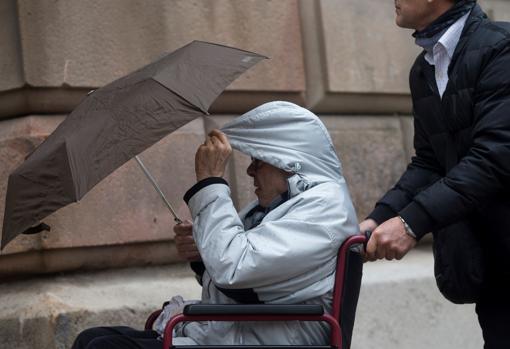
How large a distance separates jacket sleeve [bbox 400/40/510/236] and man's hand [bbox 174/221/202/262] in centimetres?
92

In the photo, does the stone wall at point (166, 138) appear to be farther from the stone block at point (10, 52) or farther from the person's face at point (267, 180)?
the person's face at point (267, 180)

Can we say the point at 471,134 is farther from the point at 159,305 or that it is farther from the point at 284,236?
the point at 159,305

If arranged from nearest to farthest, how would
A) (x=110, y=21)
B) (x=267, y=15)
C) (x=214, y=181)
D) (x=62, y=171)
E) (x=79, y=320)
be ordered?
(x=62, y=171)
(x=214, y=181)
(x=79, y=320)
(x=110, y=21)
(x=267, y=15)

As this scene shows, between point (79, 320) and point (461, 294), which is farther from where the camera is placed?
point (79, 320)

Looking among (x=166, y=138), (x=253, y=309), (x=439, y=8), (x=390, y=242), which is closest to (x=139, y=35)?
(x=166, y=138)

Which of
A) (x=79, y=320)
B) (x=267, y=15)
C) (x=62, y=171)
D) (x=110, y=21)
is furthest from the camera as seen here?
(x=267, y=15)

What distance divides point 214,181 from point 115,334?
559 mm

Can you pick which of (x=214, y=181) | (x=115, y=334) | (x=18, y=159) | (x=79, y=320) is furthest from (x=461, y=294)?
(x=18, y=159)

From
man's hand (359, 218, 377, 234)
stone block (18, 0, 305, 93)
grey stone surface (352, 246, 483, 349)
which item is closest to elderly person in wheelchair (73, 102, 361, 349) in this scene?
man's hand (359, 218, 377, 234)

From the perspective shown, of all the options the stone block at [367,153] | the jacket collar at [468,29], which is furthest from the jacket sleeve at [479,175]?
the stone block at [367,153]

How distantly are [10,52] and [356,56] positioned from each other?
180 centimetres

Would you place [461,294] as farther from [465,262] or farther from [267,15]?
[267,15]

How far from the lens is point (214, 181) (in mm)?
2932

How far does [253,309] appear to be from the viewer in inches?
106
